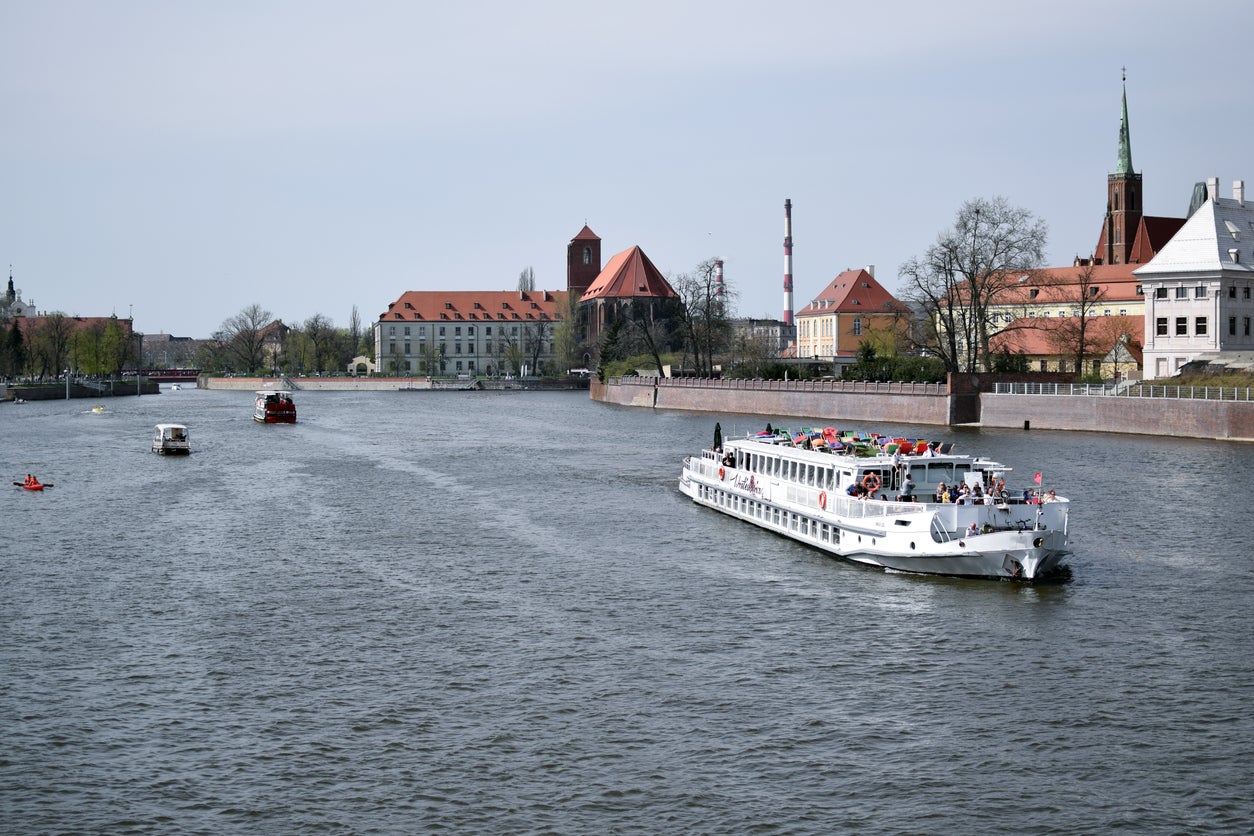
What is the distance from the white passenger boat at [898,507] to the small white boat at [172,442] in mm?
42927

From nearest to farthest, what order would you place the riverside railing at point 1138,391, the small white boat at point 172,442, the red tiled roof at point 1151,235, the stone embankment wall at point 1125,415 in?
the stone embankment wall at point 1125,415 < the riverside railing at point 1138,391 < the small white boat at point 172,442 < the red tiled roof at point 1151,235

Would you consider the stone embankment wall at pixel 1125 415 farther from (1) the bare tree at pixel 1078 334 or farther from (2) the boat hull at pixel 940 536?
(2) the boat hull at pixel 940 536

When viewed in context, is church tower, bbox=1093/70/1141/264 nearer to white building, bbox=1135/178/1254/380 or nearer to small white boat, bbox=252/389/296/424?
white building, bbox=1135/178/1254/380

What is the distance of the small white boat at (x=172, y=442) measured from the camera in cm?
8325

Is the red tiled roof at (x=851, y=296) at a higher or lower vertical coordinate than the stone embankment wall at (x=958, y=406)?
higher

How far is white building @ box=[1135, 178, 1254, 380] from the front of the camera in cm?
9756

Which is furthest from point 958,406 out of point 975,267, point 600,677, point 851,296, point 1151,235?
point 851,296

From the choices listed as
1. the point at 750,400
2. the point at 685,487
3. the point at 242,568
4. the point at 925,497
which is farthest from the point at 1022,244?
the point at 242,568

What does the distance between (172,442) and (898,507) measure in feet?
185

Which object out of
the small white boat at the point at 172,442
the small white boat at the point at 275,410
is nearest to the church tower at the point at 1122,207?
the small white boat at the point at 275,410

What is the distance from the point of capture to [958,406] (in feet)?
327

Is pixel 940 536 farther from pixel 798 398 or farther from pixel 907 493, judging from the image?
pixel 798 398

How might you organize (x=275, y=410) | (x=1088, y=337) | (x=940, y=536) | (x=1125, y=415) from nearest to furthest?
(x=940, y=536), (x=1125, y=415), (x=275, y=410), (x=1088, y=337)

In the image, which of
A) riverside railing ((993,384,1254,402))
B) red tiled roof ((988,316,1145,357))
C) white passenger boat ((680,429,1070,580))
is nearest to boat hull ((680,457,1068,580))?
white passenger boat ((680,429,1070,580))
